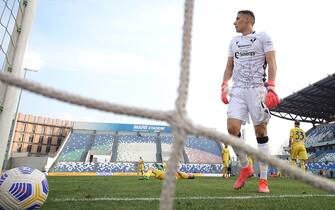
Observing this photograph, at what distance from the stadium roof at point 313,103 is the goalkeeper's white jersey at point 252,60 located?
19.0m

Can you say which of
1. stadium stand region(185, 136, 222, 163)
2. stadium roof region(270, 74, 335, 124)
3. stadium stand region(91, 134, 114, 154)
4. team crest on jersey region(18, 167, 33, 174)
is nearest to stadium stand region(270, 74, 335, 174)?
stadium roof region(270, 74, 335, 124)

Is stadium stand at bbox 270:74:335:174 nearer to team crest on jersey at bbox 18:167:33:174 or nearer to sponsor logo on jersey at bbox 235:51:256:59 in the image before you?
sponsor logo on jersey at bbox 235:51:256:59

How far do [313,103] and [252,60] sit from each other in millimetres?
25680

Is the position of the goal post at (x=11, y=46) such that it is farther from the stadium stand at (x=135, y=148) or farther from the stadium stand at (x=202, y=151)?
the stadium stand at (x=135, y=148)

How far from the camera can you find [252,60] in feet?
12.8

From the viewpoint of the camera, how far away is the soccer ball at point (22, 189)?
93.9 inches

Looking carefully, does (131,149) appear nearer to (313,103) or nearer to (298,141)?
(313,103)

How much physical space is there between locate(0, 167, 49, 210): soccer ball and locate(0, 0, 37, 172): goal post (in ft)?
4.84

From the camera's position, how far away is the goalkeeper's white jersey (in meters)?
3.84

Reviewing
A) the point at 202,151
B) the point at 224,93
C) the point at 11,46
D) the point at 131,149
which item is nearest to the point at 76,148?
the point at 131,149

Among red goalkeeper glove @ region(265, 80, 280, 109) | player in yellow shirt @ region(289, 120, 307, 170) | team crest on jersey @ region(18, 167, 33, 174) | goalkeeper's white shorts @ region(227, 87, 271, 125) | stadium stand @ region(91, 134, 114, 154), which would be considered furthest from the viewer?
stadium stand @ region(91, 134, 114, 154)

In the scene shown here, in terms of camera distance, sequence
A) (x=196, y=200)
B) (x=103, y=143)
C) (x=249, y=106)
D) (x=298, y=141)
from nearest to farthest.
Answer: (x=196, y=200) → (x=249, y=106) → (x=298, y=141) → (x=103, y=143)

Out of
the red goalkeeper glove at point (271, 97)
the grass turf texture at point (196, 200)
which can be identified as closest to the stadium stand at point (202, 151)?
the grass turf texture at point (196, 200)

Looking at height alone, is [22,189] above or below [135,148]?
below
